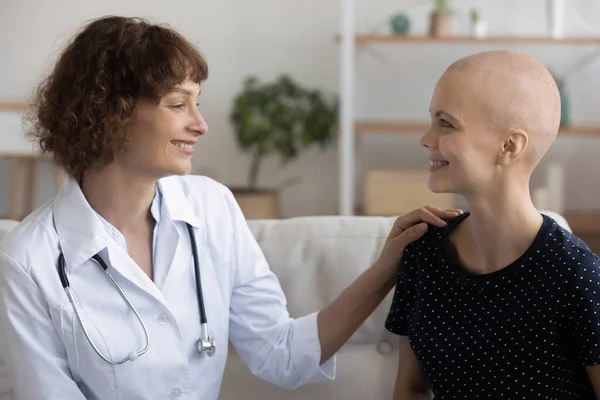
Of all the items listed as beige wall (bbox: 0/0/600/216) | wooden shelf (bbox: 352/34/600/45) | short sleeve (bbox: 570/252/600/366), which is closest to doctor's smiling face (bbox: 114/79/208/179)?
short sleeve (bbox: 570/252/600/366)

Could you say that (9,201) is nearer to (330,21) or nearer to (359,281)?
(330,21)

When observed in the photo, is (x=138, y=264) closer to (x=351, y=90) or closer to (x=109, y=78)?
(x=109, y=78)

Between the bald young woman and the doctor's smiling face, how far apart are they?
1.33 feet

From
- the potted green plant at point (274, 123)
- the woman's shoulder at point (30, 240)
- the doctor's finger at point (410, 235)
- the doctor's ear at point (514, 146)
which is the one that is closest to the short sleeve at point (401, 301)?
the doctor's finger at point (410, 235)

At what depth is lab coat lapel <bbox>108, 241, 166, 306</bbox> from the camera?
1.44 metres

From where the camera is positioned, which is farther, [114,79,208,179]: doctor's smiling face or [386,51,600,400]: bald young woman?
[114,79,208,179]: doctor's smiling face

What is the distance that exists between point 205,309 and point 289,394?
25 cm

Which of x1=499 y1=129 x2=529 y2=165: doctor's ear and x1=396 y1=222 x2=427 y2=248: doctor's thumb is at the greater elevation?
x1=499 y1=129 x2=529 y2=165: doctor's ear

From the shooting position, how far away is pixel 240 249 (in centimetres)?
159

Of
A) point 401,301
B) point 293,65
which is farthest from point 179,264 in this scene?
point 293,65

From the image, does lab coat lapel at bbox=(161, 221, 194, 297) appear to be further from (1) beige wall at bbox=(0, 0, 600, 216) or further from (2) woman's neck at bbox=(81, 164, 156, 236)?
(1) beige wall at bbox=(0, 0, 600, 216)

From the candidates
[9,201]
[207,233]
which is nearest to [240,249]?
[207,233]

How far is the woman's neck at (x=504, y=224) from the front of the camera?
1338mm

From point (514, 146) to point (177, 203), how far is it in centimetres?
60
